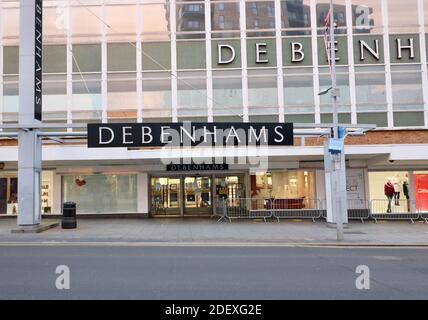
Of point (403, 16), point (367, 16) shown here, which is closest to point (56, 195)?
point (367, 16)

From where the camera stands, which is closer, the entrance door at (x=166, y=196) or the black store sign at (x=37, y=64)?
the black store sign at (x=37, y=64)

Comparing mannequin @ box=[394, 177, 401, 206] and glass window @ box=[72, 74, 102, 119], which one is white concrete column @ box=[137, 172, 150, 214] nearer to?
glass window @ box=[72, 74, 102, 119]

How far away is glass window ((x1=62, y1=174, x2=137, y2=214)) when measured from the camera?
22312mm

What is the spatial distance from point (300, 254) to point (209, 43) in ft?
41.7

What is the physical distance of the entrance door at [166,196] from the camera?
22922mm

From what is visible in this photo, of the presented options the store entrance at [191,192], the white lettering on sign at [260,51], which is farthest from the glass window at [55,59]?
the white lettering on sign at [260,51]

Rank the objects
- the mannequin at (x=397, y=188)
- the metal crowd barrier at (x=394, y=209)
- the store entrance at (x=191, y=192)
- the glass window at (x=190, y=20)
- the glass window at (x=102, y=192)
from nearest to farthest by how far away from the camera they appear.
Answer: the glass window at (x=190, y=20)
the metal crowd barrier at (x=394, y=209)
the mannequin at (x=397, y=188)
the glass window at (x=102, y=192)
the store entrance at (x=191, y=192)

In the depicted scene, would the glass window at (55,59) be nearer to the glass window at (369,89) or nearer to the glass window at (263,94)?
the glass window at (263,94)

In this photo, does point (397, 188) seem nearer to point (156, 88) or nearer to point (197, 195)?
point (197, 195)

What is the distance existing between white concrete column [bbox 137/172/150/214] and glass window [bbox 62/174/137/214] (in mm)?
270

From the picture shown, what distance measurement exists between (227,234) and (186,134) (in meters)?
4.21

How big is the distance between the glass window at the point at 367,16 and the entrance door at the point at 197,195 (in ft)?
35.0
